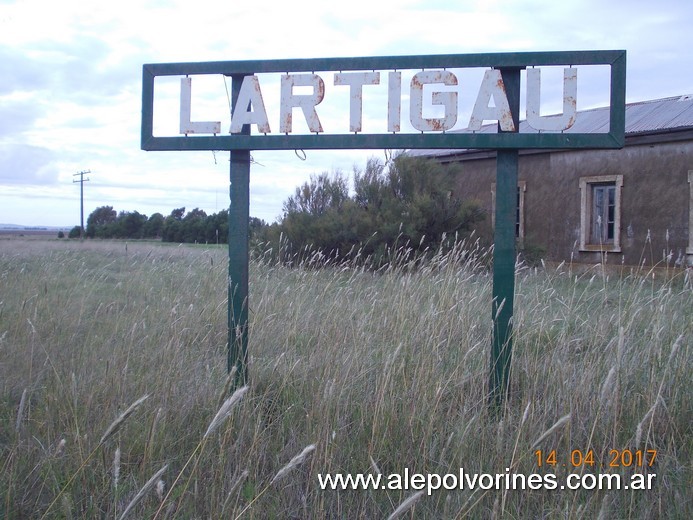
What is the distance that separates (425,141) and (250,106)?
1.27 m

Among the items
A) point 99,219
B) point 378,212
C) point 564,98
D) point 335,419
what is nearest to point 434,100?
point 564,98

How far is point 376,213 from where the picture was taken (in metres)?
14.6

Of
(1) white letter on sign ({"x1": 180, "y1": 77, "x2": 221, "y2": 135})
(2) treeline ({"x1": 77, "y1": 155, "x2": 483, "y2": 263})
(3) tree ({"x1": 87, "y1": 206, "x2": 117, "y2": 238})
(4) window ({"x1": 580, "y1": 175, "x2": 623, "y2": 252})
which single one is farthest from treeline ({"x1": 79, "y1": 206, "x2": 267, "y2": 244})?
(1) white letter on sign ({"x1": 180, "y1": 77, "x2": 221, "y2": 135})

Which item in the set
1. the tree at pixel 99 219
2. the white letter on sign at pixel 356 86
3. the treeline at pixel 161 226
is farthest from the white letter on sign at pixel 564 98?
the tree at pixel 99 219

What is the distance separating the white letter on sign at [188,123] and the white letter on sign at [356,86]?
93cm

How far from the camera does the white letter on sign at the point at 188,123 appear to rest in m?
4.73

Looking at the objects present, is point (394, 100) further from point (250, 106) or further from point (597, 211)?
point (597, 211)

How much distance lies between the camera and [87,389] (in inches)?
166

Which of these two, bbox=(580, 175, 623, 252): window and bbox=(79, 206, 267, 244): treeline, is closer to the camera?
bbox=(580, 175, 623, 252): window

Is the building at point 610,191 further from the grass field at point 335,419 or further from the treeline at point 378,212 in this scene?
the grass field at point 335,419

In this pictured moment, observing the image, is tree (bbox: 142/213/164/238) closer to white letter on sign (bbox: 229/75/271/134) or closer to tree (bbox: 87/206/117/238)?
tree (bbox: 87/206/117/238)

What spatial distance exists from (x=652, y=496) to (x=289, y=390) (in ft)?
6.94

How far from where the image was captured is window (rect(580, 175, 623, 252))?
16.5 meters

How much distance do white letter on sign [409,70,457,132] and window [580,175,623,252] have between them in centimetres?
1312
